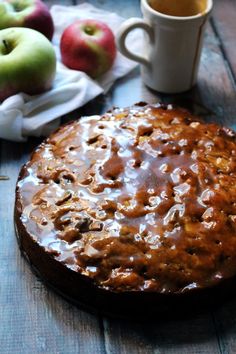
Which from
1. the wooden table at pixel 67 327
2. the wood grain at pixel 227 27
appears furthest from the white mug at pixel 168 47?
the wooden table at pixel 67 327

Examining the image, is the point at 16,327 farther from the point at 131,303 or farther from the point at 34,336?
the point at 131,303

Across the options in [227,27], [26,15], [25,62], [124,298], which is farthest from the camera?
[227,27]

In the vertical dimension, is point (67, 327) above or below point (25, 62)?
below

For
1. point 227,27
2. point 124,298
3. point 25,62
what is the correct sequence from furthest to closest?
point 227,27 → point 25,62 → point 124,298

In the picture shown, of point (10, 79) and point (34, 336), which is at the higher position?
point (10, 79)

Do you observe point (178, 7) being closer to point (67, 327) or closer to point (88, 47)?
point (88, 47)

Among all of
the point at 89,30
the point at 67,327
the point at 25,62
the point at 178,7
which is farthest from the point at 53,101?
the point at 67,327

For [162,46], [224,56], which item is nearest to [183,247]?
[162,46]
